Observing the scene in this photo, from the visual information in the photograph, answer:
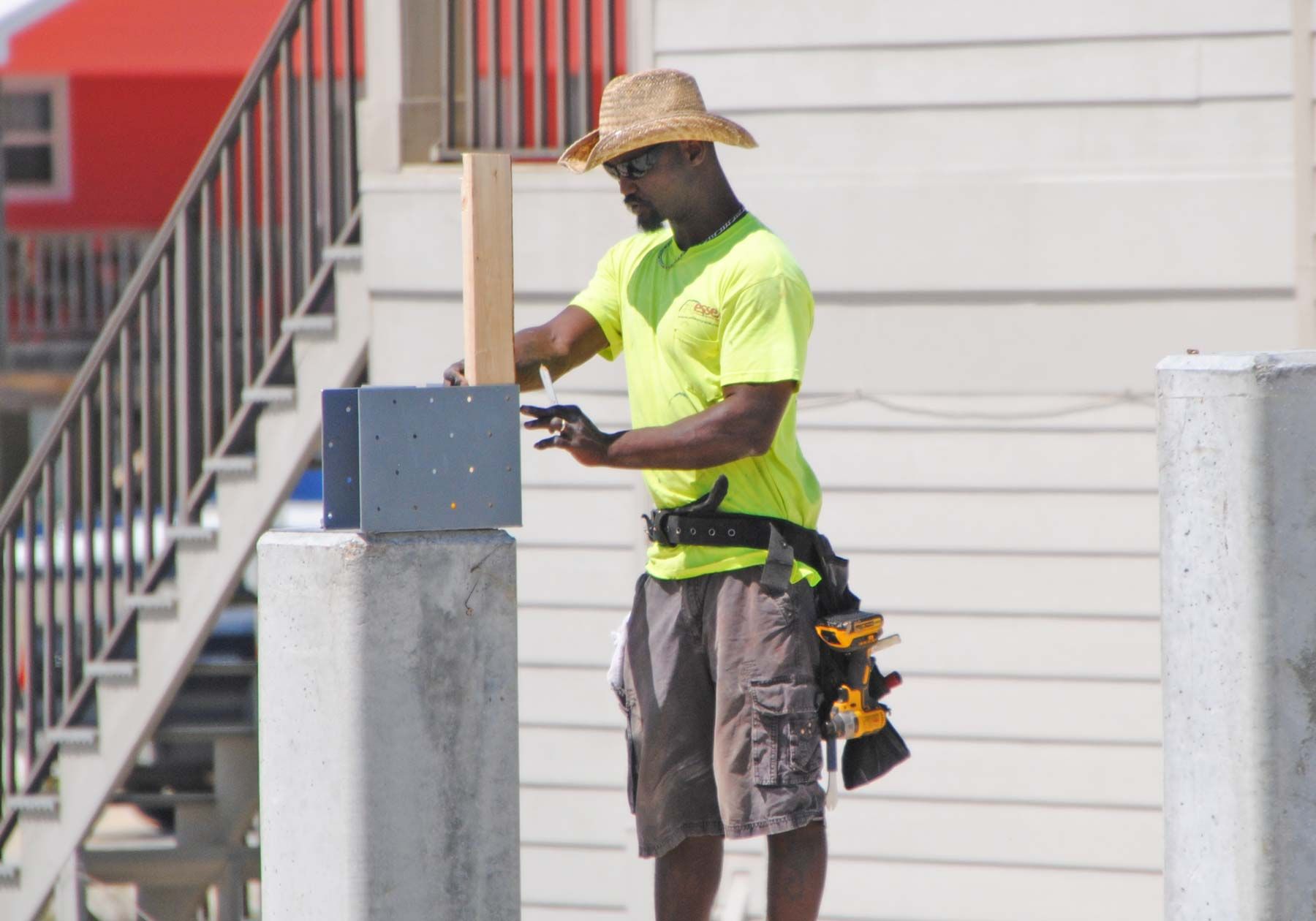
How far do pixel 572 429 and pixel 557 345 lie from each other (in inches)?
19.1

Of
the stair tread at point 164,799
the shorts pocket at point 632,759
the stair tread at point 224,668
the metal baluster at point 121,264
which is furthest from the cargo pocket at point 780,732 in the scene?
the metal baluster at point 121,264

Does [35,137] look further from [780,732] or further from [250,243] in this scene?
[780,732]

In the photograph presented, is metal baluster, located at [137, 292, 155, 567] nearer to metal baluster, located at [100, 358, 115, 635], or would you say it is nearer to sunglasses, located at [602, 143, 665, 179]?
metal baluster, located at [100, 358, 115, 635]

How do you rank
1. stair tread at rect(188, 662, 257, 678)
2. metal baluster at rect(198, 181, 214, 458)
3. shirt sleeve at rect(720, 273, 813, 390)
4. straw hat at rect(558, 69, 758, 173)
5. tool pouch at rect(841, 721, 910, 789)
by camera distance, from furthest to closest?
stair tread at rect(188, 662, 257, 678) → metal baluster at rect(198, 181, 214, 458) → tool pouch at rect(841, 721, 910, 789) → straw hat at rect(558, 69, 758, 173) → shirt sleeve at rect(720, 273, 813, 390)

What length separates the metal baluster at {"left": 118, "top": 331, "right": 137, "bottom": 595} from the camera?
19.7ft

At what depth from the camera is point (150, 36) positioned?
1407 centimetres

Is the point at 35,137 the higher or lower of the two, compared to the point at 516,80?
higher

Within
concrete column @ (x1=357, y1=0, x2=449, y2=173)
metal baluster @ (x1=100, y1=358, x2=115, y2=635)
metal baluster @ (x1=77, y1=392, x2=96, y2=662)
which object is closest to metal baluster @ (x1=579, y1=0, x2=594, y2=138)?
concrete column @ (x1=357, y1=0, x2=449, y2=173)

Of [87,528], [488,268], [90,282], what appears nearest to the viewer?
[488,268]

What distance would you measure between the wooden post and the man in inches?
5.1

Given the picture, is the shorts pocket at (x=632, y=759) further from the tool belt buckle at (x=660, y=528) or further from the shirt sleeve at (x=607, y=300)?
the shirt sleeve at (x=607, y=300)

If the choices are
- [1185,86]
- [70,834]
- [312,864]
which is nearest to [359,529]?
[312,864]

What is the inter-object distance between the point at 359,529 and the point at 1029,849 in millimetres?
2856

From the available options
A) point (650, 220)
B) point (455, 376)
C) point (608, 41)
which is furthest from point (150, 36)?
point (455, 376)
